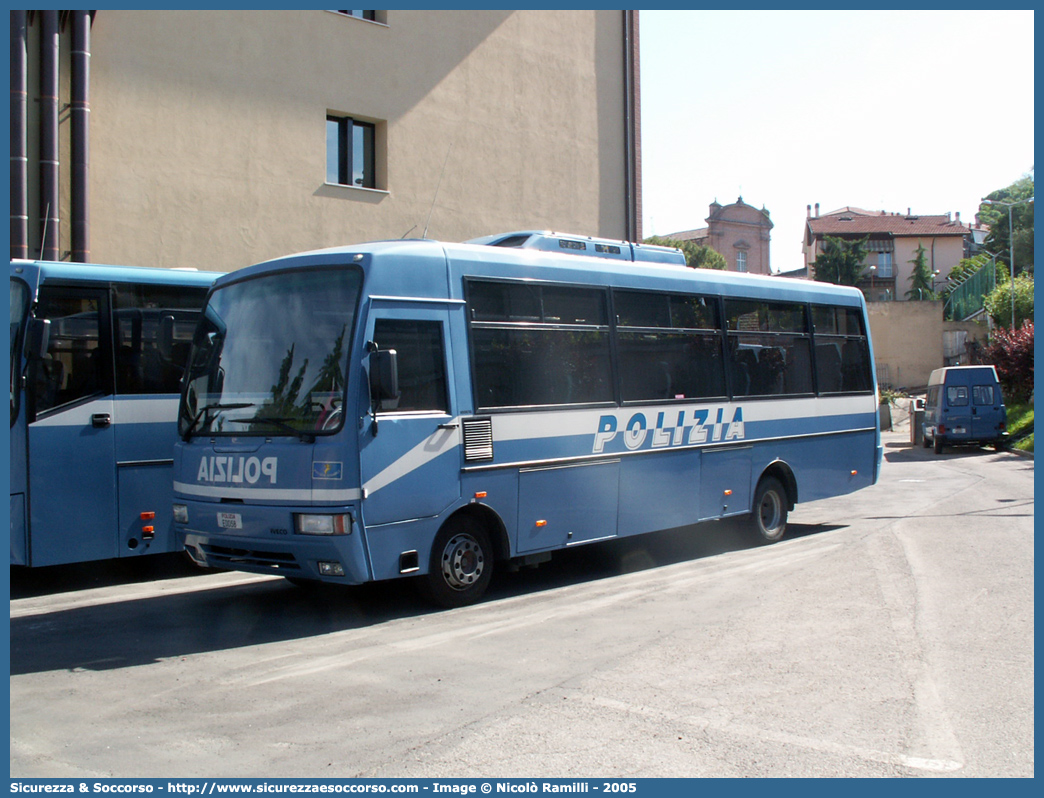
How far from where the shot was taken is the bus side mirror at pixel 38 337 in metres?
9.31

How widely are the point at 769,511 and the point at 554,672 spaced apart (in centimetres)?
671

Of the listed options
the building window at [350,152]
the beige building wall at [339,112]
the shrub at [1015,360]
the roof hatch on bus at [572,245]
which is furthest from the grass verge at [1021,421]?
the roof hatch on bus at [572,245]

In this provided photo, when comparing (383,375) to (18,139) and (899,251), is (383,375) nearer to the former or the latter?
(18,139)

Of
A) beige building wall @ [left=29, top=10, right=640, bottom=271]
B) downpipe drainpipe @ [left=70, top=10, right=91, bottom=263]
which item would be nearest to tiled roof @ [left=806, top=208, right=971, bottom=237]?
beige building wall @ [left=29, top=10, right=640, bottom=271]

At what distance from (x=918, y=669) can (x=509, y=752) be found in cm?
296

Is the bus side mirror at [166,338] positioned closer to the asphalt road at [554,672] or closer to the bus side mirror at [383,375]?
the asphalt road at [554,672]

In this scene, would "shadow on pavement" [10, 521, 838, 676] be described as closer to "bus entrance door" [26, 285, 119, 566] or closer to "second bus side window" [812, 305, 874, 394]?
"bus entrance door" [26, 285, 119, 566]

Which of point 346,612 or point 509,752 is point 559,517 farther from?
point 509,752

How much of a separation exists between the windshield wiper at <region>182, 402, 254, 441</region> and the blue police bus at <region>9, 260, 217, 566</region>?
1702mm

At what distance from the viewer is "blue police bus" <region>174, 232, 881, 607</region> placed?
7.83 meters

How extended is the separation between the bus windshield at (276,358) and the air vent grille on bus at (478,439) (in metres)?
1.28

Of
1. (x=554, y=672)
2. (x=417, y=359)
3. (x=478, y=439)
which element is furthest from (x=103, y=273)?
(x=554, y=672)

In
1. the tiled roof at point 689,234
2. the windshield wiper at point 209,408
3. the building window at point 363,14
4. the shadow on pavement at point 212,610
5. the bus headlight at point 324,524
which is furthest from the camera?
the tiled roof at point 689,234

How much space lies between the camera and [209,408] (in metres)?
8.53
